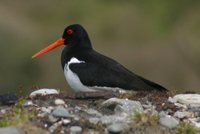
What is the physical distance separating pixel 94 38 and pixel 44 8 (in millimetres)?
6004

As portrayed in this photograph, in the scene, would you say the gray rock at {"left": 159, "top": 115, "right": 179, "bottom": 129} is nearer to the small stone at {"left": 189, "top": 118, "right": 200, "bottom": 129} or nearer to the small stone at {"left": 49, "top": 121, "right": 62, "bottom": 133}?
the small stone at {"left": 189, "top": 118, "right": 200, "bottom": 129}

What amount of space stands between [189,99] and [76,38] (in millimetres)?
4481

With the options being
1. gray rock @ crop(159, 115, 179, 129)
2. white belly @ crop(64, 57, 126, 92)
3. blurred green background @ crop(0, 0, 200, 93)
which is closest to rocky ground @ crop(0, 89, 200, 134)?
gray rock @ crop(159, 115, 179, 129)

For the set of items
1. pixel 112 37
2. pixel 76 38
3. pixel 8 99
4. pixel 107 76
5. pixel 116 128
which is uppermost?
pixel 76 38

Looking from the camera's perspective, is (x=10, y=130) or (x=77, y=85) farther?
(x=77, y=85)

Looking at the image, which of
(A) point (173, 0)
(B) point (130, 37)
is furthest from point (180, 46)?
(A) point (173, 0)

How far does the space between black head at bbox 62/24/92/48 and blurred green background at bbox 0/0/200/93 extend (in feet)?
23.7

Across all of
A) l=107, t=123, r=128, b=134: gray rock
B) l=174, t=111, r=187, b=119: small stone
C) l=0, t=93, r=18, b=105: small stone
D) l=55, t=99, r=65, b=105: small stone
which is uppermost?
l=0, t=93, r=18, b=105: small stone

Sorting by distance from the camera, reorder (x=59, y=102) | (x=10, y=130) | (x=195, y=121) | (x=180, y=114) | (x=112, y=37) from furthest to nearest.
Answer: (x=112, y=37) → (x=59, y=102) → (x=180, y=114) → (x=195, y=121) → (x=10, y=130)

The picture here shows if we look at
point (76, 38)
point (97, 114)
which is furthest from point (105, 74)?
point (97, 114)

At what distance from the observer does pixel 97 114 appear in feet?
43.0

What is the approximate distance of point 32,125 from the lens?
12469mm

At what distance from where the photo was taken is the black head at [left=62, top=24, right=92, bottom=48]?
18.0 metres

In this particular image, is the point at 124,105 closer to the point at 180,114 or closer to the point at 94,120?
the point at 94,120
